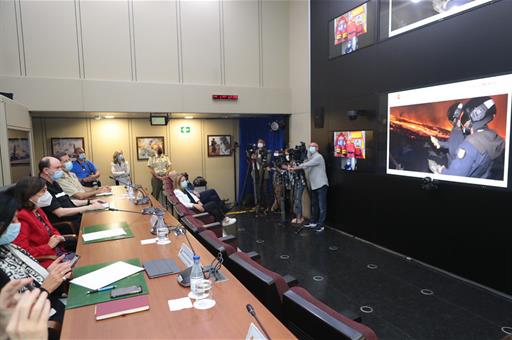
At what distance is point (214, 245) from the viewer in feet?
8.34

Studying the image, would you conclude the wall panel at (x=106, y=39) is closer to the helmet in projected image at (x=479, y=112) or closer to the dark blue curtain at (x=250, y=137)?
the dark blue curtain at (x=250, y=137)

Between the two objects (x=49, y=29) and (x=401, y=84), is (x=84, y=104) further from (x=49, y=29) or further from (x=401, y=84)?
(x=401, y=84)

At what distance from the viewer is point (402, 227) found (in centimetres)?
434

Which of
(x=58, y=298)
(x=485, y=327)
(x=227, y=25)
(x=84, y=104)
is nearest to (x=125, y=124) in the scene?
(x=84, y=104)

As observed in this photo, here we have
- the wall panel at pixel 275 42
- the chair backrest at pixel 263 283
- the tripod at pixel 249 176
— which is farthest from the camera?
the tripod at pixel 249 176

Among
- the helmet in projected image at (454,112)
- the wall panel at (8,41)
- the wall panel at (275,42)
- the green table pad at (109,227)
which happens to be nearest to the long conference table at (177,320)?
the green table pad at (109,227)

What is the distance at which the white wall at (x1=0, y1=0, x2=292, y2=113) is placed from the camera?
5.20 meters

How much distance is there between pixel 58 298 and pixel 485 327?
346 cm

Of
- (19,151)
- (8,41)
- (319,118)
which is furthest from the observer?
(319,118)

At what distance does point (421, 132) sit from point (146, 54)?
195 inches

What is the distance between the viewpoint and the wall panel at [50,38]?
5203 mm

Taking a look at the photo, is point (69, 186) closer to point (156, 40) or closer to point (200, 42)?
point (156, 40)

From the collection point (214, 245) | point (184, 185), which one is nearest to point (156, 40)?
point (184, 185)

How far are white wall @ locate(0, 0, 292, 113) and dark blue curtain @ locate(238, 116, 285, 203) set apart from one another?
2.71 ft
